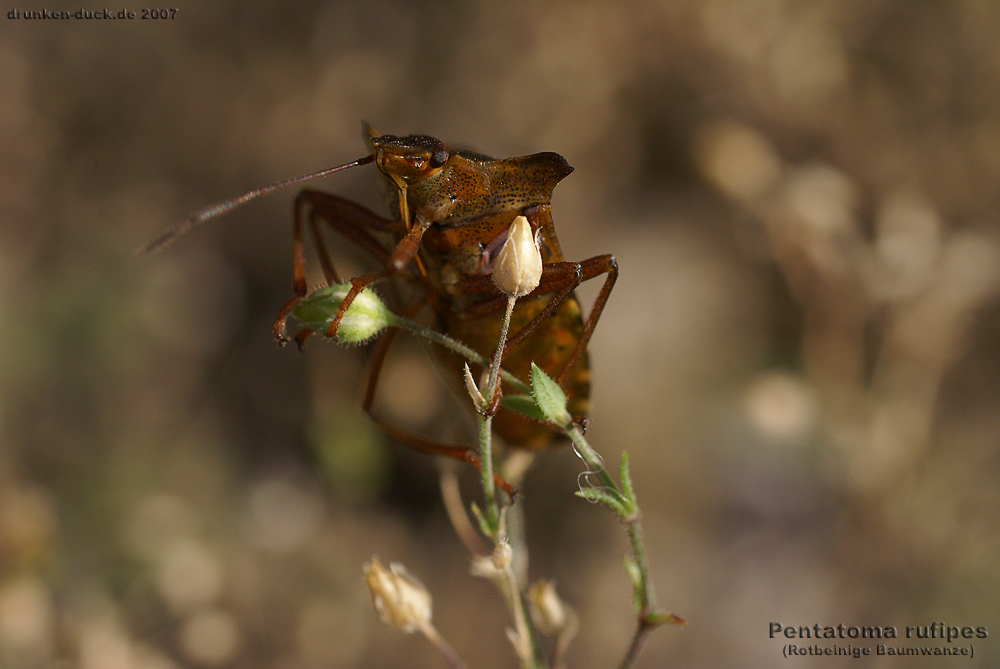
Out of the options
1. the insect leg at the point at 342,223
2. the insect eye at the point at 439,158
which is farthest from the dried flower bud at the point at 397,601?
the insect eye at the point at 439,158

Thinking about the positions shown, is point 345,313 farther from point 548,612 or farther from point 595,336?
point 595,336

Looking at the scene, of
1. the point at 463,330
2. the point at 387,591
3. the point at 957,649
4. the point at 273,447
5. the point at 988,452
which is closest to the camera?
the point at 387,591

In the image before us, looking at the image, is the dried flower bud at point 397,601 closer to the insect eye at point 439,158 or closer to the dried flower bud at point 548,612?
the dried flower bud at point 548,612

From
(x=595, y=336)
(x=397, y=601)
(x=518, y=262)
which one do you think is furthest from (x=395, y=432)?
(x=595, y=336)

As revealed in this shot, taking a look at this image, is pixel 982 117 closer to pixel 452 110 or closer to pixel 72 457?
pixel 452 110

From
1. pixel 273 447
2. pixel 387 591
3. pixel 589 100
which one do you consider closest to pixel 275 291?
pixel 273 447

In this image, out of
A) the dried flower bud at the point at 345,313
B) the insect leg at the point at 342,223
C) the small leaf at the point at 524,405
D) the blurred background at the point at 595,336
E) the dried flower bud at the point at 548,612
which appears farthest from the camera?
the blurred background at the point at 595,336

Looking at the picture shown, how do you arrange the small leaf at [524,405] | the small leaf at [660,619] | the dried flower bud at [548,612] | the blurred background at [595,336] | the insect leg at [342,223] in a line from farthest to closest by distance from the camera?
the blurred background at [595,336] < the insect leg at [342,223] < the dried flower bud at [548,612] < the small leaf at [524,405] < the small leaf at [660,619]

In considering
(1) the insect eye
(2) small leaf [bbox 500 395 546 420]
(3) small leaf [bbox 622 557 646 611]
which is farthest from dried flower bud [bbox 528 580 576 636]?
(1) the insect eye
